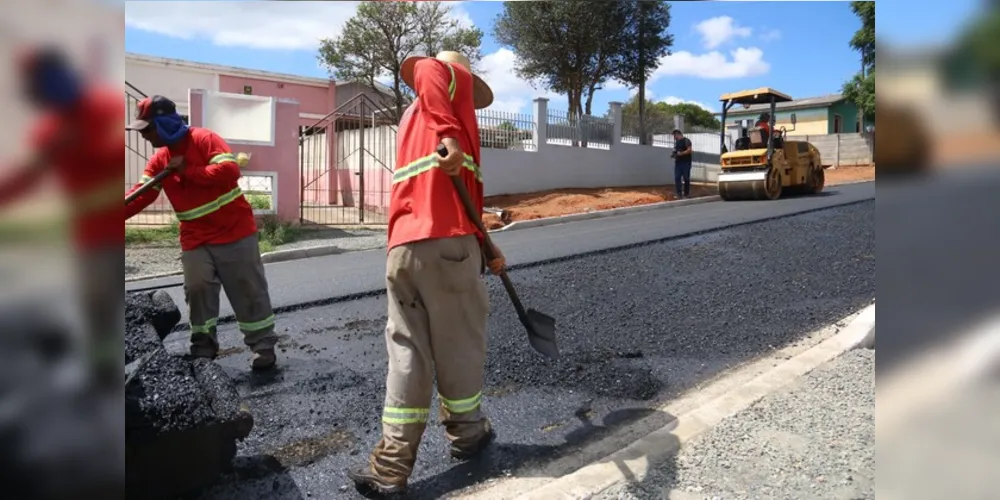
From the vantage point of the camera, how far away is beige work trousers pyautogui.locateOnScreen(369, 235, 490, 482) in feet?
8.30

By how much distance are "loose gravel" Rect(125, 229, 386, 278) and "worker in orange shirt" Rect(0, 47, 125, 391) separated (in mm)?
8041

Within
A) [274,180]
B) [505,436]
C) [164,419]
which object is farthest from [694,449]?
[274,180]

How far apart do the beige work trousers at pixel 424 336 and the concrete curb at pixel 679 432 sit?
0.37 meters

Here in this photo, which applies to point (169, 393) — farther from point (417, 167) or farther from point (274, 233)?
point (274, 233)

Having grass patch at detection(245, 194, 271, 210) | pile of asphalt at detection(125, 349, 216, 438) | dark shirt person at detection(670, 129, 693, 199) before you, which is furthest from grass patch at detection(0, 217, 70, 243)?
dark shirt person at detection(670, 129, 693, 199)

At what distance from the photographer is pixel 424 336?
8.58 feet

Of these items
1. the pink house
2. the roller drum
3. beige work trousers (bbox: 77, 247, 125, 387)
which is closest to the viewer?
beige work trousers (bbox: 77, 247, 125, 387)

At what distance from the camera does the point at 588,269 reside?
655 cm

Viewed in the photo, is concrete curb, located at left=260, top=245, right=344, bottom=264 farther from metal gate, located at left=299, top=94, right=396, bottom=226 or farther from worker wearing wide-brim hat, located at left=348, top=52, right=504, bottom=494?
worker wearing wide-brim hat, located at left=348, top=52, right=504, bottom=494

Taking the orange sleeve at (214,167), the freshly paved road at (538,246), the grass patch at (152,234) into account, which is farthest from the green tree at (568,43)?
the orange sleeve at (214,167)

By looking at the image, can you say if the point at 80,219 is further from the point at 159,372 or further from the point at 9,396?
the point at 159,372

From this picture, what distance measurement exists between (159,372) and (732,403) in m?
2.49

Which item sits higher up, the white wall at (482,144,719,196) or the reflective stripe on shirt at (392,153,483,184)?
the white wall at (482,144,719,196)

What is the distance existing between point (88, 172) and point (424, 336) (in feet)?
5.38
